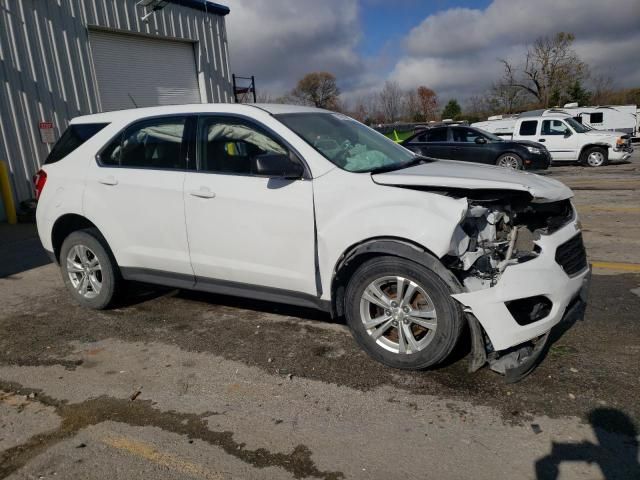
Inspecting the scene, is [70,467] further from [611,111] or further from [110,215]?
[611,111]

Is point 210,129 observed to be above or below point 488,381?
above

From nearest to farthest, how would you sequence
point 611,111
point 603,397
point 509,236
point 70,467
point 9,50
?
point 70,467, point 603,397, point 509,236, point 9,50, point 611,111

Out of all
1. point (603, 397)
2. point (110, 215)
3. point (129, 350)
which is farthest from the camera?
point (110, 215)

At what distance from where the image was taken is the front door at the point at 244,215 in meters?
3.68

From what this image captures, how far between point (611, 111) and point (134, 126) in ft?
87.9

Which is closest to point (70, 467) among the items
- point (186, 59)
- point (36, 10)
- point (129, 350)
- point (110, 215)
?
point (129, 350)

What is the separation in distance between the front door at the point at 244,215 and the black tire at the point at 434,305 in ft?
1.22

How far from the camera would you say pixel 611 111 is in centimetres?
2534

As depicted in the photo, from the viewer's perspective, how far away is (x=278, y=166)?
3.60 metres

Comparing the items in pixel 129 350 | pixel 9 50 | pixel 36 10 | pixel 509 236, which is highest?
pixel 36 10

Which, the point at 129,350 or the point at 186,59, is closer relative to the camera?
the point at 129,350

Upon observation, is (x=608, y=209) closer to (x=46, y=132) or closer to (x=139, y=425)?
(x=139, y=425)

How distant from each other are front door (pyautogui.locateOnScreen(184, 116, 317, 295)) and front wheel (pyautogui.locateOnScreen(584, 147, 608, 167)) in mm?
16325

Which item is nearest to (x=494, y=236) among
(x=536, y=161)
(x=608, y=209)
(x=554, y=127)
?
(x=608, y=209)
